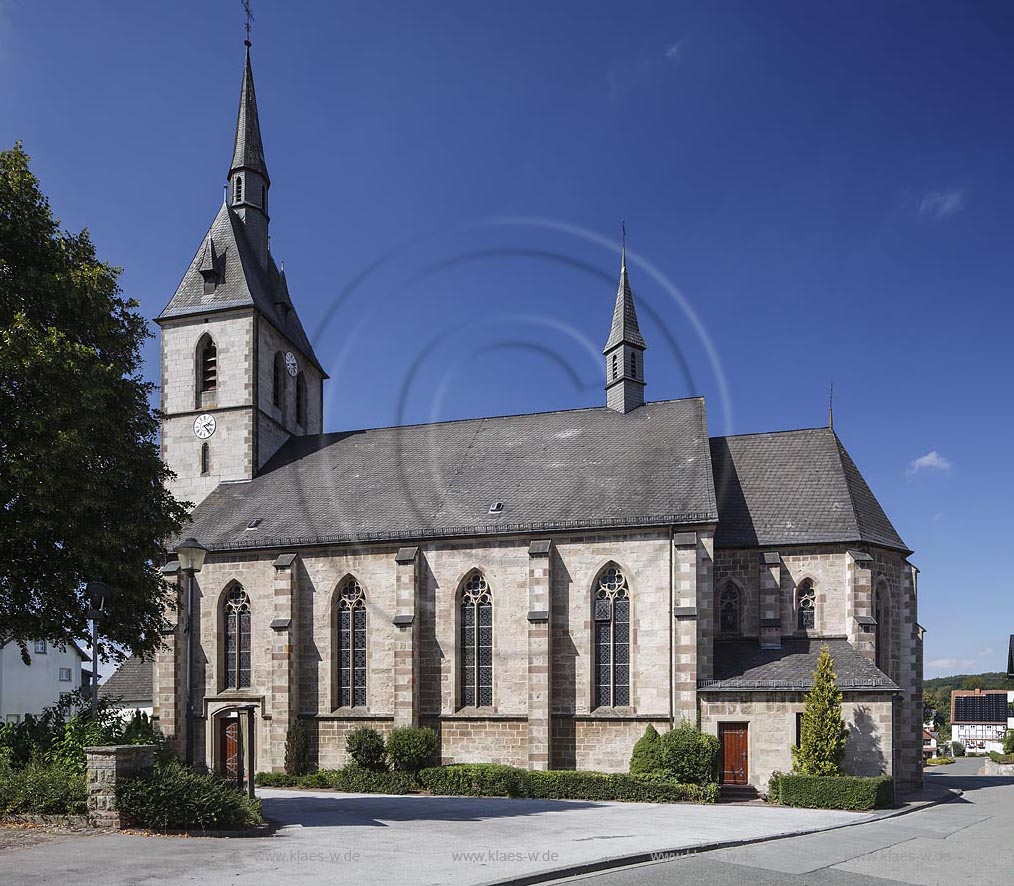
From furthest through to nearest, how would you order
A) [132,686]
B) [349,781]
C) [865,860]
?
1. [132,686]
2. [349,781]
3. [865,860]

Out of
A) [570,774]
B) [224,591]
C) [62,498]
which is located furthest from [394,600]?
[62,498]

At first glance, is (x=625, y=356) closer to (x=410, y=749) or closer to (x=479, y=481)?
(x=479, y=481)

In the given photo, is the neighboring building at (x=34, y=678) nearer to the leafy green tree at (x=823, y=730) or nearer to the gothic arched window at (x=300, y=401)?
the gothic arched window at (x=300, y=401)

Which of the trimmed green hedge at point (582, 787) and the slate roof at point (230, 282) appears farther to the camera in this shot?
the slate roof at point (230, 282)

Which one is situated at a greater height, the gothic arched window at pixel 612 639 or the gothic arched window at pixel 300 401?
the gothic arched window at pixel 300 401

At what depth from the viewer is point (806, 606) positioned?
32.9m

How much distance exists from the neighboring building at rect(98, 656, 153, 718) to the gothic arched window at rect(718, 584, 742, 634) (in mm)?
25488

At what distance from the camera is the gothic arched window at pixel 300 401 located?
44219 millimetres

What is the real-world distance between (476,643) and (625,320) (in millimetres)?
14507

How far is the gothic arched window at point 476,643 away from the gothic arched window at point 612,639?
3.84 meters

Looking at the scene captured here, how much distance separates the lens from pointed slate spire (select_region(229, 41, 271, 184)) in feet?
142

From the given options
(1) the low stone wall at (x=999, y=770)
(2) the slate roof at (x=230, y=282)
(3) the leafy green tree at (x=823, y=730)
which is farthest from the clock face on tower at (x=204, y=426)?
(1) the low stone wall at (x=999, y=770)

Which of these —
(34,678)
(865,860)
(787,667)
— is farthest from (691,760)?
(34,678)

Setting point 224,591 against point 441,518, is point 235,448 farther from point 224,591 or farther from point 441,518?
point 441,518
